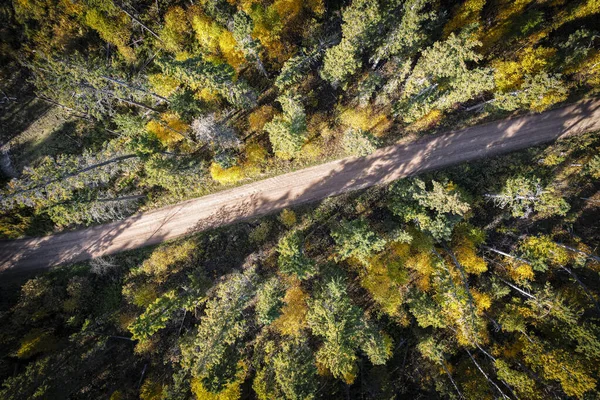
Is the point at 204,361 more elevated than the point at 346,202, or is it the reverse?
the point at 346,202

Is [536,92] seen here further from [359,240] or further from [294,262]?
[294,262]

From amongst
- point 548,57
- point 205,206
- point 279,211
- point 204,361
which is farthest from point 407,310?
point 548,57

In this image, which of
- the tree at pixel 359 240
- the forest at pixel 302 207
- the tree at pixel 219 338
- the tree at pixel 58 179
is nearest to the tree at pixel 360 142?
the forest at pixel 302 207

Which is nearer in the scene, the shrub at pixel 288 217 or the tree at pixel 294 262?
the tree at pixel 294 262

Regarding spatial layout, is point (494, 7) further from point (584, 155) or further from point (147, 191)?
point (147, 191)

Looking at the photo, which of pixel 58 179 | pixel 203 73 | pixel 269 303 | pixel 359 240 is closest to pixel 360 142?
pixel 359 240

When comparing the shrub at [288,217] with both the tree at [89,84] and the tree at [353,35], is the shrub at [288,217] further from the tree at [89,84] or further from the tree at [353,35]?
the tree at [89,84]
